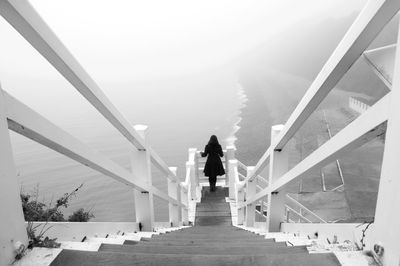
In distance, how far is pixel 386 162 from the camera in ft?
3.30

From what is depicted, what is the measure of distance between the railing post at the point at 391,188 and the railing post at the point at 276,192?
1504 millimetres

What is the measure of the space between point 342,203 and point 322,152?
16.4 meters

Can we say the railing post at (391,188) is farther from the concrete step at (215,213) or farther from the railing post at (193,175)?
the railing post at (193,175)

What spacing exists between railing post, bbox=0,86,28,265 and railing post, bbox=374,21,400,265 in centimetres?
127

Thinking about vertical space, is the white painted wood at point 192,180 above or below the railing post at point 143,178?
below

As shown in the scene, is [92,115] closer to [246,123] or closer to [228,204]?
[246,123]

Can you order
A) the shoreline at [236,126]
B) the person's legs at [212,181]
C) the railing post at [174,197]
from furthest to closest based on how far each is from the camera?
1. the shoreline at [236,126]
2. the person's legs at [212,181]
3. the railing post at [174,197]

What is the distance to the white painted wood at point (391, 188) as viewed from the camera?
3.07 feet

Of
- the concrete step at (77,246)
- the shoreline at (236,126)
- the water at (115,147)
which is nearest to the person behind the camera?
the concrete step at (77,246)

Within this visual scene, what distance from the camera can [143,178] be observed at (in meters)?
2.84

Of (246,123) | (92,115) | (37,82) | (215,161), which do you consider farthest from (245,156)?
(37,82)

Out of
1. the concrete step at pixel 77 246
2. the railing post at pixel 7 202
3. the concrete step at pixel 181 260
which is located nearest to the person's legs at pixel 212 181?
the concrete step at pixel 77 246

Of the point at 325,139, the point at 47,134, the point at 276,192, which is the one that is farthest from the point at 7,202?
the point at 325,139

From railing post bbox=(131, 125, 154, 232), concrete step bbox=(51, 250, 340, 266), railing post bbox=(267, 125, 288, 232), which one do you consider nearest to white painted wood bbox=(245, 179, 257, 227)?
railing post bbox=(267, 125, 288, 232)
